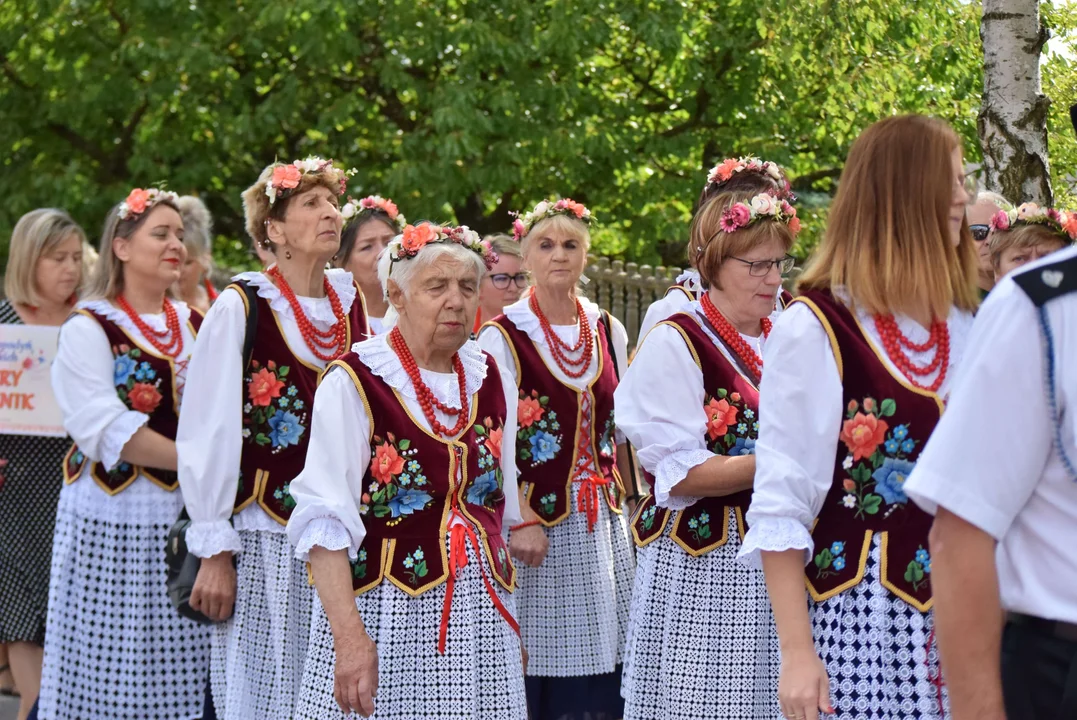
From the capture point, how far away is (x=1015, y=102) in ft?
17.2

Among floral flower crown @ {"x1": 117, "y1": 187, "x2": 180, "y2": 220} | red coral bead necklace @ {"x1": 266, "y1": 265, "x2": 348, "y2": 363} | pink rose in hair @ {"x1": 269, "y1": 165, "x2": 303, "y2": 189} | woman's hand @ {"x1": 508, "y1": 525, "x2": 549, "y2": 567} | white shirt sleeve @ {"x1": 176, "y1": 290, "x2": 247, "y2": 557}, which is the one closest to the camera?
white shirt sleeve @ {"x1": 176, "y1": 290, "x2": 247, "y2": 557}

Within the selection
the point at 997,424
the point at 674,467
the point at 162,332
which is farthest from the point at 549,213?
the point at 997,424

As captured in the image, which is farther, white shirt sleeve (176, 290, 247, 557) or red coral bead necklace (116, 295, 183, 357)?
red coral bead necklace (116, 295, 183, 357)

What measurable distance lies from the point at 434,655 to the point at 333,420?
2.17 feet

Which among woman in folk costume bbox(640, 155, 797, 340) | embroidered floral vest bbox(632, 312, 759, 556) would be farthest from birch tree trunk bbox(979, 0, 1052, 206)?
embroidered floral vest bbox(632, 312, 759, 556)

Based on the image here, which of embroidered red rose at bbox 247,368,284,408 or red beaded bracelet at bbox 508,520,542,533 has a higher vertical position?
embroidered red rose at bbox 247,368,284,408

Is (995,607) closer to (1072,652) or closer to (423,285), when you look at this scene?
(1072,652)

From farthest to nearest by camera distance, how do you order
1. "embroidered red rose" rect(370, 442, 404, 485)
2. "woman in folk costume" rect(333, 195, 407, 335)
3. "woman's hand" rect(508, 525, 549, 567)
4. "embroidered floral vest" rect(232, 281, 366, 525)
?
"woman in folk costume" rect(333, 195, 407, 335) → "woman's hand" rect(508, 525, 549, 567) → "embroidered floral vest" rect(232, 281, 366, 525) → "embroidered red rose" rect(370, 442, 404, 485)

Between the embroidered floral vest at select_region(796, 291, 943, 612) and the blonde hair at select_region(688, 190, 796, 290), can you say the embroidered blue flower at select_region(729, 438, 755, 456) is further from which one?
the embroidered floral vest at select_region(796, 291, 943, 612)

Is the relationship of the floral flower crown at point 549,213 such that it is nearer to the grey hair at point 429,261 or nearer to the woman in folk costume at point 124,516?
the woman in folk costume at point 124,516

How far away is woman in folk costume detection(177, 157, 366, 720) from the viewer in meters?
4.43

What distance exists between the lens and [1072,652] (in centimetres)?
189

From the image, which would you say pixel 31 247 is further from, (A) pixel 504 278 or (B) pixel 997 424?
(B) pixel 997 424

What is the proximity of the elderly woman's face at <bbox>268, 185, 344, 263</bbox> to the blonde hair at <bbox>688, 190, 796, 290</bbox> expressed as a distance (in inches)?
50.8
